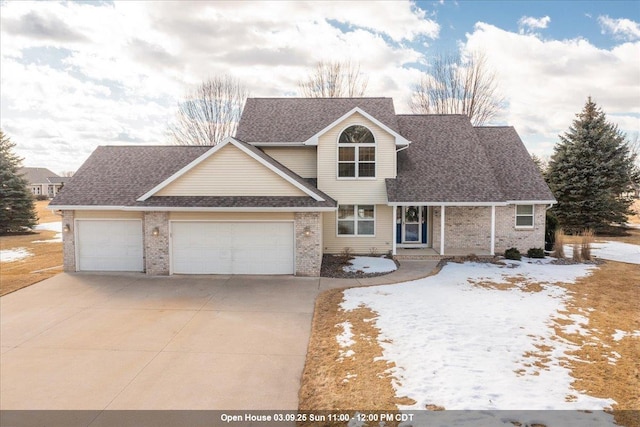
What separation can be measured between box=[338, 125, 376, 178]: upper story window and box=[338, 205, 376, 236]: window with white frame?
1517 millimetres

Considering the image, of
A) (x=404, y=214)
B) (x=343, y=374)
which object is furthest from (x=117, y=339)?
(x=404, y=214)

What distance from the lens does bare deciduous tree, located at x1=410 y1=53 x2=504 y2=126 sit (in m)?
32.6

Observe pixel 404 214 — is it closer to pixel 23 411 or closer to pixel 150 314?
pixel 150 314

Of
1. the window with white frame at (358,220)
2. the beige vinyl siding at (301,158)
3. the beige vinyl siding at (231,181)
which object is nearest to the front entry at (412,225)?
the window with white frame at (358,220)

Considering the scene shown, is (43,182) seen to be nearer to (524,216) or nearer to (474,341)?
(524,216)

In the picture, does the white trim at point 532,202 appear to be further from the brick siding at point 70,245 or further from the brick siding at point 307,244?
the brick siding at point 70,245

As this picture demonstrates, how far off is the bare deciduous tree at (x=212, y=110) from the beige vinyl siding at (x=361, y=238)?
18.8 m

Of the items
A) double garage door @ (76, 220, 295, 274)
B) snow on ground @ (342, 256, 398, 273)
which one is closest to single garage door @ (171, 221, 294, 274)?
double garage door @ (76, 220, 295, 274)

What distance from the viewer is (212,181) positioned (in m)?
13.9

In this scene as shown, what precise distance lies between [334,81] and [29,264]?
1032 inches

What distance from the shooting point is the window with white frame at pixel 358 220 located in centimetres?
1744

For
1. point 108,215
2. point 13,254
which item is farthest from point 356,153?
point 13,254

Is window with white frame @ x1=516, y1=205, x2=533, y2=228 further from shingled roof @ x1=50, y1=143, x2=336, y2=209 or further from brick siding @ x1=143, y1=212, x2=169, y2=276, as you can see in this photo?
brick siding @ x1=143, y1=212, x2=169, y2=276

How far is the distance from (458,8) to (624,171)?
21.5 metres
